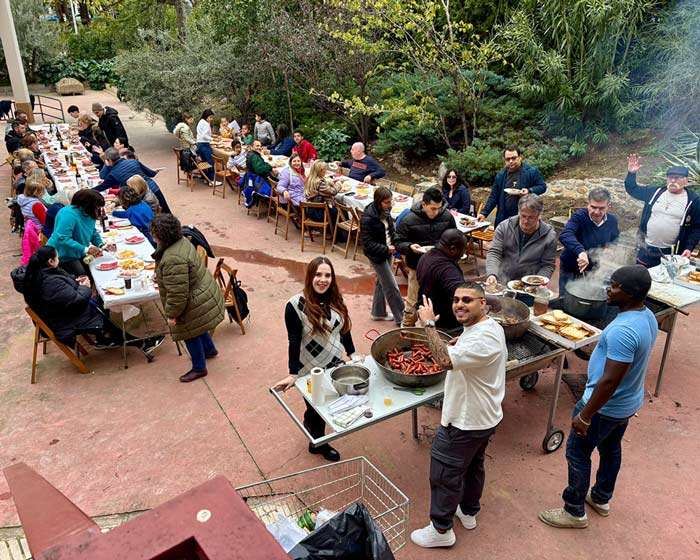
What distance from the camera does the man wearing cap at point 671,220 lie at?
567 cm

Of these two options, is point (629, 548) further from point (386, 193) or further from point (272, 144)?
point (272, 144)

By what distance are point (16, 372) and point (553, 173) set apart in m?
9.79

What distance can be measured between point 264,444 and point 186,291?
1.62 m

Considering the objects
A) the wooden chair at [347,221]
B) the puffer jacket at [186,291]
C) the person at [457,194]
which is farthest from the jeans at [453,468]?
the wooden chair at [347,221]

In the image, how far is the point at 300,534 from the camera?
2.56 metres

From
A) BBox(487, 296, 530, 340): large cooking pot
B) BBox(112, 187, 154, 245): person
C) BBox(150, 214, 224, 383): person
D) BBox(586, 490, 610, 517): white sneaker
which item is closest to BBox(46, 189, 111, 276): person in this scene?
BBox(112, 187, 154, 245): person

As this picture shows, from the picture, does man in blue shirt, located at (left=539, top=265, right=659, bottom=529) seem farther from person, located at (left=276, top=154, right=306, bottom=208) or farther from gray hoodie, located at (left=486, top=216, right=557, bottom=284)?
person, located at (left=276, top=154, right=306, bottom=208)

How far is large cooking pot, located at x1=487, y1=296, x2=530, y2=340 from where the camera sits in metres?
4.34

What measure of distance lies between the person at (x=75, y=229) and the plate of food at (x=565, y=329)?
200 inches

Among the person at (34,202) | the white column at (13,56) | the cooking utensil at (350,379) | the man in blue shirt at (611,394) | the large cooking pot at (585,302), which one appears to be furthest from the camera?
the white column at (13,56)

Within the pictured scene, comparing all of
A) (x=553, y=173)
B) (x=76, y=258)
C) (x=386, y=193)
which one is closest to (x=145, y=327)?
(x=76, y=258)

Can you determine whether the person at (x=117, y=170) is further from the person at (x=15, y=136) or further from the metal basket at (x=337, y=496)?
the metal basket at (x=337, y=496)

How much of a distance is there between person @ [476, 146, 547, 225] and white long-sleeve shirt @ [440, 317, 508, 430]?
400 centimetres

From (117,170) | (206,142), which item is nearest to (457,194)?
(117,170)
